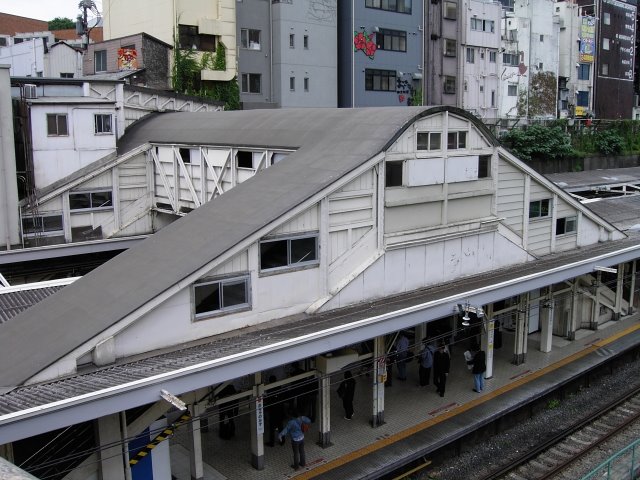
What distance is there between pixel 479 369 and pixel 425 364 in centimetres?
120

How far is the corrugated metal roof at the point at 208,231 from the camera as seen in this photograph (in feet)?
33.1

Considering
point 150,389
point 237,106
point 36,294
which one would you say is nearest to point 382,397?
point 150,389

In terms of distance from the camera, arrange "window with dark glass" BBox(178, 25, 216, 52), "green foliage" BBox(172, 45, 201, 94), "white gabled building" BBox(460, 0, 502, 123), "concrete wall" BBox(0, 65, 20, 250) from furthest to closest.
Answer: "white gabled building" BBox(460, 0, 502, 123), "window with dark glass" BBox(178, 25, 216, 52), "green foliage" BBox(172, 45, 201, 94), "concrete wall" BBox(0, 65, 20, 250)

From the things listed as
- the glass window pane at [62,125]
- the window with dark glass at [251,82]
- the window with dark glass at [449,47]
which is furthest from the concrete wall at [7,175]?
the window with dark glass at [449,47]

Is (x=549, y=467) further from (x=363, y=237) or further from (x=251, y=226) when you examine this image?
(x=251, y=226)

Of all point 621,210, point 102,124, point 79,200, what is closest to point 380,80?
point 621,210

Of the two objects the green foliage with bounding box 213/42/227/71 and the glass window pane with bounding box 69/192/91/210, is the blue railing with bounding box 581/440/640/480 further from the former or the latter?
the green foliage with bounding box 213/42/227/71

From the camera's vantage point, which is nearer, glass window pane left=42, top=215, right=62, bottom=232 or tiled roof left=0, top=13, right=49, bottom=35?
glass window pane left=42, top=215, right=62, bottom=232

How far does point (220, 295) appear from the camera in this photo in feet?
37.1

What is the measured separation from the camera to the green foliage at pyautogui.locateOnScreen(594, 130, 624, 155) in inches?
1880

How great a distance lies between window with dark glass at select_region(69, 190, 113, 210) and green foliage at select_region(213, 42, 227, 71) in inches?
511

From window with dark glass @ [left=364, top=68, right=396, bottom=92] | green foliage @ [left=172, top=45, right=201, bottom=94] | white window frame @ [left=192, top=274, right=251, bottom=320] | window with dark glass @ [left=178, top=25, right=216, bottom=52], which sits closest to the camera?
white window frame @ [left=192, top=274, right=251, bottom=320]

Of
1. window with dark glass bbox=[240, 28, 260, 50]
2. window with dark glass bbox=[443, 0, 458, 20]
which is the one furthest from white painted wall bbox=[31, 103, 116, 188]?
window with dark glass bbox=[443, 0, 458, 20]

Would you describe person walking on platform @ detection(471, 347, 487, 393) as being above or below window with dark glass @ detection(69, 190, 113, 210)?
below
